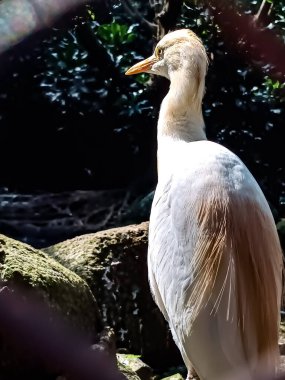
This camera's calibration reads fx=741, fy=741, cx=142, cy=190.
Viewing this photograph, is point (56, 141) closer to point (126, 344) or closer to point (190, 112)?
point (126, 344)

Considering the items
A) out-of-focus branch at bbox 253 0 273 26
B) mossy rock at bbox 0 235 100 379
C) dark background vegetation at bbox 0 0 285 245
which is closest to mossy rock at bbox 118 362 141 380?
mossy rock at bbox 0 235 100 379

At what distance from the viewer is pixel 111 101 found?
5.38 metres

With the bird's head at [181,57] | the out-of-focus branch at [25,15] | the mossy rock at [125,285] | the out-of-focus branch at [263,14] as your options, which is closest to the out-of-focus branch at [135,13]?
the out-of-focus branch at [25,15]

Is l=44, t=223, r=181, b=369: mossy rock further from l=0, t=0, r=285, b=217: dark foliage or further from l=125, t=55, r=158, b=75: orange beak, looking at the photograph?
l=0, t=0, r=285, b=217: dark foliage

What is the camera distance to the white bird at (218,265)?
2.10 metres

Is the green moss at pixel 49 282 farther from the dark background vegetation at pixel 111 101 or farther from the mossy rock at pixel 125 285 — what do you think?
the dark background vegetation at pixel 111 101

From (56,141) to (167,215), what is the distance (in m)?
3.17

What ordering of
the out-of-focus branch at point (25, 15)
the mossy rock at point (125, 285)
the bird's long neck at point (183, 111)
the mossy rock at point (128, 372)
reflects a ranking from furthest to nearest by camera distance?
the out-of-focus branch at point (25, 15) < the mossy rock at point (125, 285) < the mossy rock at point (128, 372) < the bird's long neck at point (183, 111)

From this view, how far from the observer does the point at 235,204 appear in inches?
83.7

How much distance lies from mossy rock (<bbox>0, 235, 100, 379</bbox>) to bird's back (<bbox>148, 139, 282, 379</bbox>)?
0.30m

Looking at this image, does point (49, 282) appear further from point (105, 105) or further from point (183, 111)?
point (105, 105)

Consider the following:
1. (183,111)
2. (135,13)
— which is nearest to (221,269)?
(183,111)

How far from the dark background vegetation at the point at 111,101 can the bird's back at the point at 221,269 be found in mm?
2920

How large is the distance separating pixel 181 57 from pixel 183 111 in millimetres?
198
